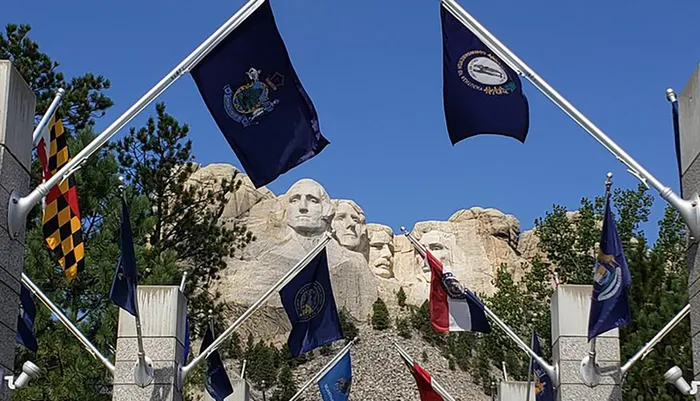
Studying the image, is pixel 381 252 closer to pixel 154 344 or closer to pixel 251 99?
pixel 154 344

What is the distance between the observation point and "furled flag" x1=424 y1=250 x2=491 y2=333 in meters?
14.2

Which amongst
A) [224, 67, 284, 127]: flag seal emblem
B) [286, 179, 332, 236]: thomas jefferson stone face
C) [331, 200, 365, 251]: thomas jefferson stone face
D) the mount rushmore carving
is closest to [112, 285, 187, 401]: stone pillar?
[224, 67, 284, 127]: flag seal emblem

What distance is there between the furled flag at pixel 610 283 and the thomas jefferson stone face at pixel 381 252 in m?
64.9

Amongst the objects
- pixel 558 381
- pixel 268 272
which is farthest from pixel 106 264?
pixel 268 272

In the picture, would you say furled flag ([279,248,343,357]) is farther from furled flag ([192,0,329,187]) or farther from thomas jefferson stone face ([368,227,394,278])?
thomas jefferson stone face ([368,227,394,278])

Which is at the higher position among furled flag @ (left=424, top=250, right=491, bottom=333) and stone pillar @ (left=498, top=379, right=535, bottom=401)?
furled flag @ (left=424, top=250, right=491, bottom=333)

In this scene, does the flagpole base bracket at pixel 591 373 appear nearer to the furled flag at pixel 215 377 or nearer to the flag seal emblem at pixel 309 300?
the flag seal emblem at pixel 309 300

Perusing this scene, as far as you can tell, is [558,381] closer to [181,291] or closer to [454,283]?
[454,283]

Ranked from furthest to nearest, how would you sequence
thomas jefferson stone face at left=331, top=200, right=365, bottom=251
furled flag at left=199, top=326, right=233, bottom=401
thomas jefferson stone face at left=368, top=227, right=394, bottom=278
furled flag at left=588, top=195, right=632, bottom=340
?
thomas jefferson stone face at left=368, top=227, right=394, bottom=278
thomas jefferson stone face at left=331, top=200, right=365, bottom=251
furled flag at left=199, top=326, right=233, bottom=401
furled flag at left=588, top=195, right=632, bottom=340

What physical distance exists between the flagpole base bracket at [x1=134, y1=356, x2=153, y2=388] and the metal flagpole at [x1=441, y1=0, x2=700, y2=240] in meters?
5.72

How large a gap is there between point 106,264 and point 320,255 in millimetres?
6669

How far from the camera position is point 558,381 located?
13602mm

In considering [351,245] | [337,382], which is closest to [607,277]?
[337,382]

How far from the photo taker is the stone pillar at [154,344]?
43.2ft
